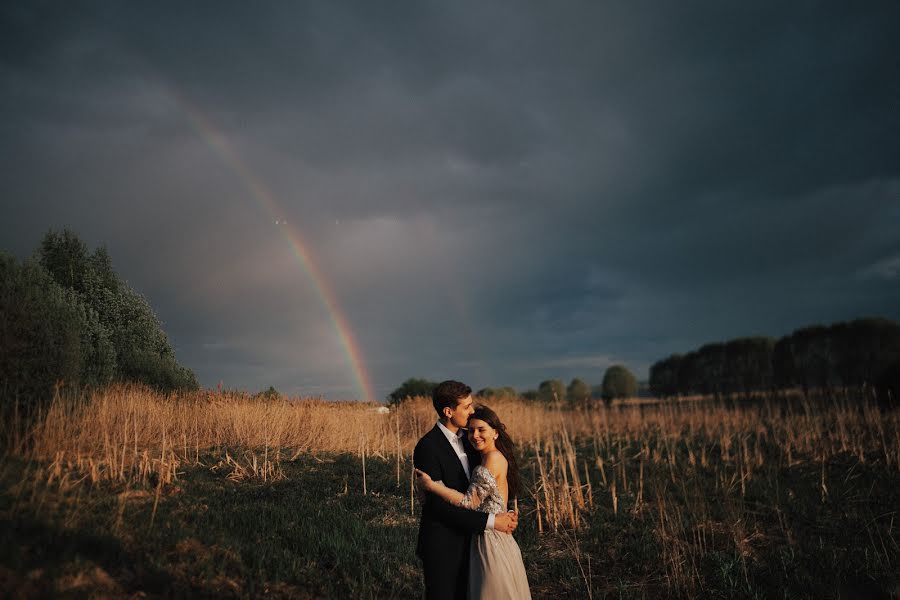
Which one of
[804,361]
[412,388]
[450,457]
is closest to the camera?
[450,457]

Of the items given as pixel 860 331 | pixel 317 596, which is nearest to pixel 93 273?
pixel 317 596

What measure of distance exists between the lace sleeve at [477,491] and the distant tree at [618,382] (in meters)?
53.1

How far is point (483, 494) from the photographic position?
4.02 metres

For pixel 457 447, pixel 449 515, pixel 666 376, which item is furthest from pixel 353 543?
pixel 666 376

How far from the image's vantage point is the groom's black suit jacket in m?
3.94

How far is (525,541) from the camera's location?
8.85m

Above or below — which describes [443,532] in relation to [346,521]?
above

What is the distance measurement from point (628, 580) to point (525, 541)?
6.04 feet

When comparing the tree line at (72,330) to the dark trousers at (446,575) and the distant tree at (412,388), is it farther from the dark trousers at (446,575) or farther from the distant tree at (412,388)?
the distant tree at (412,388)

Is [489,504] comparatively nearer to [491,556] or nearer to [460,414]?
[491,556]

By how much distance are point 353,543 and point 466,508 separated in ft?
14.3

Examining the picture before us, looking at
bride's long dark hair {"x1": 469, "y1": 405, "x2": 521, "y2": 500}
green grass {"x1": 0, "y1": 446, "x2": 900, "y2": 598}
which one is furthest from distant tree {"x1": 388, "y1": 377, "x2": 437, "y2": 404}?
bride's long dark hair {"x1": 469, "y1": 405, "x2": 521, "y2": 500}

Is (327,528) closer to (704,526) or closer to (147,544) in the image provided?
(147,544)

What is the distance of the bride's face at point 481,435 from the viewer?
4.14 meters
